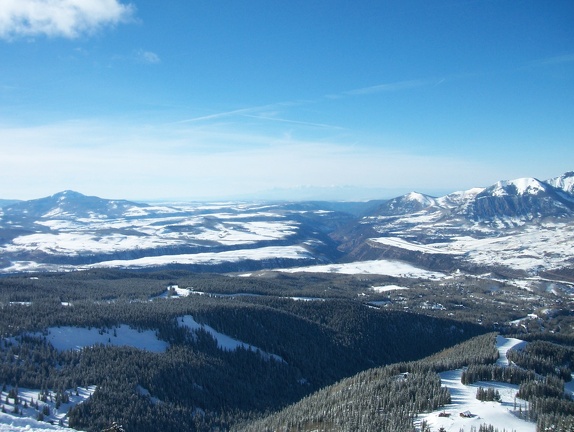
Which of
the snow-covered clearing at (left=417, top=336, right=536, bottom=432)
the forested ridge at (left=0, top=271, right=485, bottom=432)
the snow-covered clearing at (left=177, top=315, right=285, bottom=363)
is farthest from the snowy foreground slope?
the snow-covered clearing at (left=417, top=336, right=536, bottom=432)

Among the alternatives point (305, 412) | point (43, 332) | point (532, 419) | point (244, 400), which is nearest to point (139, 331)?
point (43, 332)

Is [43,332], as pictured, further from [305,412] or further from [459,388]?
[459,388]

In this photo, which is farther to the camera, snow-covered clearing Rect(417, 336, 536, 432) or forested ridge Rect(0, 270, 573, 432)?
forested ridge Rect(0, 270, 573, 432)

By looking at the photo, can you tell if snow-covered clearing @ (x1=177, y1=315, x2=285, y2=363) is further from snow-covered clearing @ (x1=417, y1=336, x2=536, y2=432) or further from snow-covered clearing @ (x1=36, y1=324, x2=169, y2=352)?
snow-covered clearing @ (x1=417, y1=336, x2=536, y2=432)

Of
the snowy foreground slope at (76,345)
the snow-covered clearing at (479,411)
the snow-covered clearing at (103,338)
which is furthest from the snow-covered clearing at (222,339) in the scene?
the snow-covered clearing at (479,411)

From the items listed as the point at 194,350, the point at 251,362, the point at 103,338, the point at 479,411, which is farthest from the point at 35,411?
the point at 479,411

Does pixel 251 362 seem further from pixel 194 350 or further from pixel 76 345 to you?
pixel 76 345
